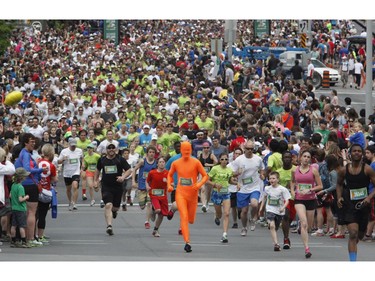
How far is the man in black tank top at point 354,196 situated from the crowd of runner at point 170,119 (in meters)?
2.26

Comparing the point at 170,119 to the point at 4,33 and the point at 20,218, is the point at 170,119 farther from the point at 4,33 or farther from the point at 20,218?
Result: the point at 4,33

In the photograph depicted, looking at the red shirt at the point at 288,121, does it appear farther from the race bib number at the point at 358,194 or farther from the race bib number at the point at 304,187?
the race bib number at the point at 358,194

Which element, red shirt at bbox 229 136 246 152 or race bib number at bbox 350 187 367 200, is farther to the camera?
red shirt at bbox 229 136 246 152

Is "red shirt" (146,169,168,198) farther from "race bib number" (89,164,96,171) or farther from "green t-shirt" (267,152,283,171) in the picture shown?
"race bib number" (89,164,96,171)

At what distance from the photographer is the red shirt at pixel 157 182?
2353cm

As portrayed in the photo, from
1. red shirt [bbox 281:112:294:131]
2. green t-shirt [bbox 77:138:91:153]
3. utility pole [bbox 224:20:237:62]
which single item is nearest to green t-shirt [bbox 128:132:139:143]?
green t-shirt [bbox 77:138:91:153]

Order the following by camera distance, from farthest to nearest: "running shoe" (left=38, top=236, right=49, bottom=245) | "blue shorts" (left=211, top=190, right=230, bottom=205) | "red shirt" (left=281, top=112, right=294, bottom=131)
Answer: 1. "red shirt" (left=281, top=112, right=294, bottom=131)
2. "blue shorts" (left=211, top=190, right=230, bottom=205)
3. "running shoe" (left=38, top=236, right=49, bottom=245)

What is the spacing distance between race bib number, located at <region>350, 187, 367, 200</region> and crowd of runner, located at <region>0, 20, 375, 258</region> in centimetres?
238

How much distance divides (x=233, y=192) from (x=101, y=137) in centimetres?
749

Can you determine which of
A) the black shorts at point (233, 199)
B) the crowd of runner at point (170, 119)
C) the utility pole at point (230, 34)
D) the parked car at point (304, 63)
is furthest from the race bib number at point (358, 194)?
the parked car at point (304, 63)

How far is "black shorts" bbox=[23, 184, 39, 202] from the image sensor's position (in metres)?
21.8

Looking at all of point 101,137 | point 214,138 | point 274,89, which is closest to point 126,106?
point 274,89

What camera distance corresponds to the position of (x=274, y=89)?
38719mm
